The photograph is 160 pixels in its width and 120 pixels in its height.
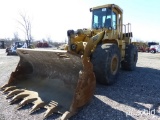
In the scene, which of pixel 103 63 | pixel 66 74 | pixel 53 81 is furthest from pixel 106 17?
pixel 53 81

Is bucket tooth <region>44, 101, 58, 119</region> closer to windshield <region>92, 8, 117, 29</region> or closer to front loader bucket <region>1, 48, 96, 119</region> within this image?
front loader bucket <region>1, 48, 96, 119</region>

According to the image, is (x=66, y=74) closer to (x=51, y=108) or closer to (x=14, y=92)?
(x=51, y=108)

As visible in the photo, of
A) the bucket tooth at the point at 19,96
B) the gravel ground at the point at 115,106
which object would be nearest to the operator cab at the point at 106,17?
the gravel ground at the point at 115,106

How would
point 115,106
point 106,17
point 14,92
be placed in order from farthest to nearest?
point 106,17 → point 14,92 → point 115,106

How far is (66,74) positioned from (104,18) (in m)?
3.43

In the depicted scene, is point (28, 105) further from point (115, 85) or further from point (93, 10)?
point (93, 10)

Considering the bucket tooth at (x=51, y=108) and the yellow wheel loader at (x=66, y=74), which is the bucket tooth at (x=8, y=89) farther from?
the bucket tooth at (x=51, y=108)

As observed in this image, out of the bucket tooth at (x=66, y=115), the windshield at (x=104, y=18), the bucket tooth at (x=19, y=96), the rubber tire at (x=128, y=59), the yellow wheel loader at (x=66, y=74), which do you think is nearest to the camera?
the bucket tooth at (x=66, y=115)

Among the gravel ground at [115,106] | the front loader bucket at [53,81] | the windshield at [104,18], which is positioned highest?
the windshield at [104,18]

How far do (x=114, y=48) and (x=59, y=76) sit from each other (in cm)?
192

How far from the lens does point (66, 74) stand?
5270 mm

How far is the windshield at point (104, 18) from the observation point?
304 inches

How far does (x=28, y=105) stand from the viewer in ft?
15.8

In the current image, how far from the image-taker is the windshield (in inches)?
304
